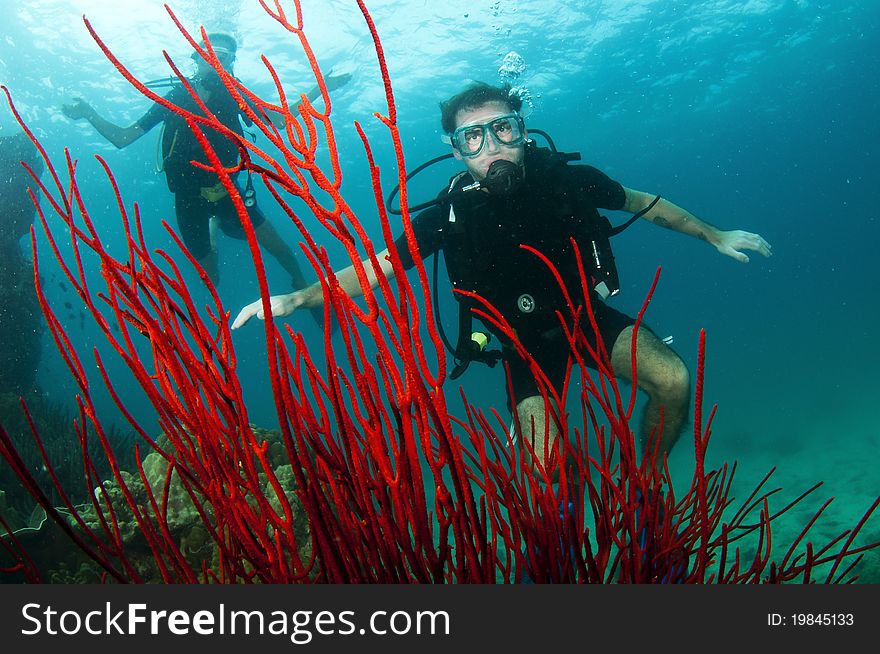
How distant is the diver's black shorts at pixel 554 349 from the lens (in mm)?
4090

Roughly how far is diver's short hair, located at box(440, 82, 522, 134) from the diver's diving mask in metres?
0.35

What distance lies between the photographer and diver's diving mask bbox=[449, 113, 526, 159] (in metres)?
4.64

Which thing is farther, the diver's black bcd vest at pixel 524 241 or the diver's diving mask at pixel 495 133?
the diver's diving mask at pixel 495 133

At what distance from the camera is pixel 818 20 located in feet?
85.1

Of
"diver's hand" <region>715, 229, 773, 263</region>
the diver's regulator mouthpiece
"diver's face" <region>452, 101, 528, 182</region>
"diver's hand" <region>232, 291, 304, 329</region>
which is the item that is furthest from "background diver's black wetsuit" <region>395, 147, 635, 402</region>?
"diver's hand" <region>232, 291, 304, 329</region>

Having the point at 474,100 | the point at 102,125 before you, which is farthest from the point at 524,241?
the point at 102,125

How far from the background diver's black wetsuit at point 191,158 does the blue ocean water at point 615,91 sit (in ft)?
25.4

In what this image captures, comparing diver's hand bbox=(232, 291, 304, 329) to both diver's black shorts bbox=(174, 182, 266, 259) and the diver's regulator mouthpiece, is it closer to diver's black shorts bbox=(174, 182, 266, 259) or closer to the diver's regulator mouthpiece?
the diver's regulator mouthpiece

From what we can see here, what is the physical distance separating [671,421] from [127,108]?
87.9ft

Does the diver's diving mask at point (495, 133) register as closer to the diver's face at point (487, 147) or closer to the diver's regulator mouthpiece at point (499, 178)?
the diver's face at point (487, 147)

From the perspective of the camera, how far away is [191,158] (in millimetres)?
8148

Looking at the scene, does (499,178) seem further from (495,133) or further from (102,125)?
(102,125)

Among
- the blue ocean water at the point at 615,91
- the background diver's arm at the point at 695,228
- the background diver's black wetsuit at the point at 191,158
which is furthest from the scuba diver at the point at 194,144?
the blue ocean water at the point at 615,91

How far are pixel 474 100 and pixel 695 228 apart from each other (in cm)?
257
